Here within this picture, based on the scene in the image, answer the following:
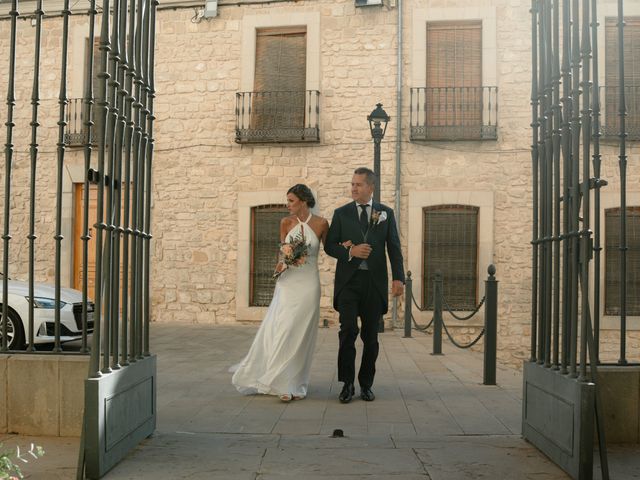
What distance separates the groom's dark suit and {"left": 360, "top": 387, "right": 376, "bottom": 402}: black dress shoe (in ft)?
0.11

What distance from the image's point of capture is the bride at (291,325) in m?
6.69

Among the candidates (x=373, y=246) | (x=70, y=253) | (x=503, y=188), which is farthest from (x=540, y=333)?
(x=70, y=253)

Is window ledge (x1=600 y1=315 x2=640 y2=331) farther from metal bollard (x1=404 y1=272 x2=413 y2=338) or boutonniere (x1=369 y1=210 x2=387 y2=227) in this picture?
boutonniere (x1=369 y1=210 x2=387 y2=227)

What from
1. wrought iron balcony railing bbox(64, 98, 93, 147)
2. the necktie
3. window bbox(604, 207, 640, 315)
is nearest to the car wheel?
the necktie

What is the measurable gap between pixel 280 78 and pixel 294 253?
1032 cm

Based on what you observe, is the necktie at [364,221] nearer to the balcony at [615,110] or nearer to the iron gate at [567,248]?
the iron gate at [567,248]

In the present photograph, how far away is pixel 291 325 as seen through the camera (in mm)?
6738

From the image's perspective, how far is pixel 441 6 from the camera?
16.0m

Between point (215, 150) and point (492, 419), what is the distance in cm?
1179

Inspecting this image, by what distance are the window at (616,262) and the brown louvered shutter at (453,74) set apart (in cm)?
325

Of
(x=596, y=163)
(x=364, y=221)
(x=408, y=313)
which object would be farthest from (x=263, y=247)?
(x=596, y=163)

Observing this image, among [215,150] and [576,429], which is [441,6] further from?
[576,429]

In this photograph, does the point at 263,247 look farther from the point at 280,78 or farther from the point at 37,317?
the point at 37,317

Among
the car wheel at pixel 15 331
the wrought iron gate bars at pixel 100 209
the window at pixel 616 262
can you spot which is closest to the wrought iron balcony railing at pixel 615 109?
the window at pixel 616 262
